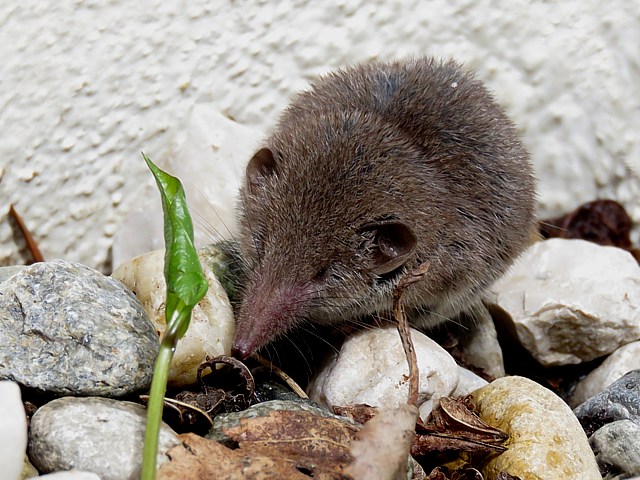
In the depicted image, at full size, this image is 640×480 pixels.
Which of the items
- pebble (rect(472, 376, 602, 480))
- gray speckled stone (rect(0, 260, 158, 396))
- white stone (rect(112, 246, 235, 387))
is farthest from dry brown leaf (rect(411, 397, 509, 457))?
gray speckled stone (rect(0, 260, 158, 396))

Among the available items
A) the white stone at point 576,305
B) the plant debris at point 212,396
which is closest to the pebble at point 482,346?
the white stone at point 576,305

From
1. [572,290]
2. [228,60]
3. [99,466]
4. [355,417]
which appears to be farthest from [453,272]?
[99,466]

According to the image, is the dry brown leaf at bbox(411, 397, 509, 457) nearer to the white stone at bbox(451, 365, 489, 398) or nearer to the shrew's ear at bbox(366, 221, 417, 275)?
the white stone at bbox(451, 365, 489, 398)

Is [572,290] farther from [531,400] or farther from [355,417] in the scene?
[355,417]

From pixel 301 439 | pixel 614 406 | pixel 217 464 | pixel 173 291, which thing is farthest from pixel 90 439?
pixel 614 406

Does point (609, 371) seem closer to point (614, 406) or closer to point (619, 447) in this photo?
point (614, 406)
